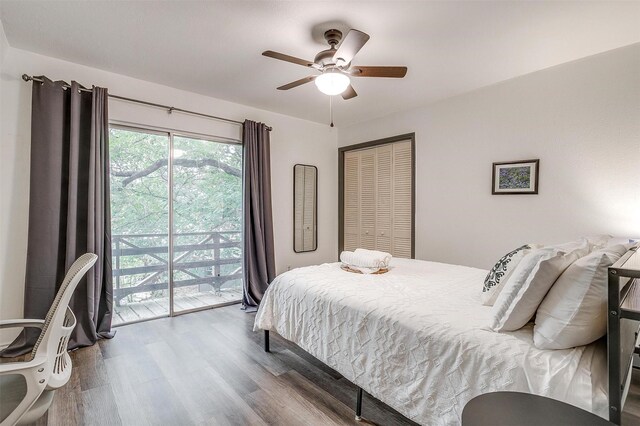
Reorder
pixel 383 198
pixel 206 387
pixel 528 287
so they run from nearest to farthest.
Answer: pixel 528 287
pixel 206 387
pixel 383 198

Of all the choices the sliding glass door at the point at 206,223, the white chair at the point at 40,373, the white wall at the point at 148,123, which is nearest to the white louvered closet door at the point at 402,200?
the white wall at the point at 148,123

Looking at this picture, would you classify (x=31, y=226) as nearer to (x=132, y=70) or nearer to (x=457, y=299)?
(x=132, y=70)

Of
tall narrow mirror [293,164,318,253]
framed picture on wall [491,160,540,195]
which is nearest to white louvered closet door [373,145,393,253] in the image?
tall narrow mirror [293,164,318,253]

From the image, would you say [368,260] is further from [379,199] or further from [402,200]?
[379,199]

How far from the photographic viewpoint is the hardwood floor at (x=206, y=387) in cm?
182

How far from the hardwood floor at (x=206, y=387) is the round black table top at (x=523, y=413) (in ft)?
3.06

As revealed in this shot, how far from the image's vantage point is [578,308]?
47.2 inches

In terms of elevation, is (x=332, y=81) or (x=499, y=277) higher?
(x=332, y=81)

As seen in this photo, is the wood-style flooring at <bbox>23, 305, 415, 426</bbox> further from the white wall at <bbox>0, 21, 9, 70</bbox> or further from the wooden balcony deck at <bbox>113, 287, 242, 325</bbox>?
the white wall at <bbox>0, 21, 9, 70</bbox>

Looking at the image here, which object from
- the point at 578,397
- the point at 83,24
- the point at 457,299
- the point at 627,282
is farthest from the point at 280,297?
the point at 83,24

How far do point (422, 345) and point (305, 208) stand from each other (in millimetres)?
3437

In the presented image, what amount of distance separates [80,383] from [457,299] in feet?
8.60

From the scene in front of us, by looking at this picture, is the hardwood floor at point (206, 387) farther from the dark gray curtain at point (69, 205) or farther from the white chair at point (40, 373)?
the white chair at point (40, 373)

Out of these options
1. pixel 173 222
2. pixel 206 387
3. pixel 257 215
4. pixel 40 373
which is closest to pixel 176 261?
pixel 173 222
